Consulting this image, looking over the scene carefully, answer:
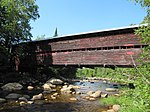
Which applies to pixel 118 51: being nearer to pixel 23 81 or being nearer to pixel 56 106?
pixel 56 106

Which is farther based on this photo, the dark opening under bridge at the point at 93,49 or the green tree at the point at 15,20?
the green tree at the point at 15,20

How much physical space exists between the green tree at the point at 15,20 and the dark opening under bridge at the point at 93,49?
246 centimetres

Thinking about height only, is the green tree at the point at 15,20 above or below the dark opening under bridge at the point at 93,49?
above

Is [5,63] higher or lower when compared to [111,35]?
lower

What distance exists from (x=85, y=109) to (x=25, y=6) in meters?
17.9

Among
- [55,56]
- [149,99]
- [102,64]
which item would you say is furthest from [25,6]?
[149,99]

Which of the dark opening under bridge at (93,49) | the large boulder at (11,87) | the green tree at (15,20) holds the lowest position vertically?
the large boulder at (11,87)

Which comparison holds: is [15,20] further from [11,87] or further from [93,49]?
[93,49]

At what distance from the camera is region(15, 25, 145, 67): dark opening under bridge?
1534cm

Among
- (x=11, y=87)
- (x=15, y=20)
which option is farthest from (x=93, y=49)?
(x=15, y=20)

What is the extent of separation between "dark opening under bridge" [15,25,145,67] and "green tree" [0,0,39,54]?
2460 millimetres

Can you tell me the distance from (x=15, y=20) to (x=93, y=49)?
10322 millimetres

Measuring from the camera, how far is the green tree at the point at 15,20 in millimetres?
22953

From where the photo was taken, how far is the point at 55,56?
A: 21.8 meters
